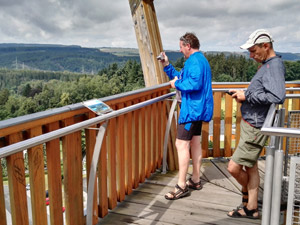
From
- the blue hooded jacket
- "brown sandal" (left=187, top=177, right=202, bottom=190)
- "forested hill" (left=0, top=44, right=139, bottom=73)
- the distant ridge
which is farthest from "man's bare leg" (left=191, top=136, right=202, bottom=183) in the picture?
"forested hill" (left=0, top=44, right=139, bottom=73)

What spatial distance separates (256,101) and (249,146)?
383 millimetres

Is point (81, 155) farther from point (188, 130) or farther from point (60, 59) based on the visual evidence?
point (60, 59)

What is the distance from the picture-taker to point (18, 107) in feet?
193

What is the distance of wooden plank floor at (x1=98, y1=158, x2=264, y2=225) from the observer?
255 cm

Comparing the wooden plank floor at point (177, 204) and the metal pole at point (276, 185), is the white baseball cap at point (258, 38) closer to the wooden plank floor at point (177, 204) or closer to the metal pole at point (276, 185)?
the metal pole at point (276, 185)

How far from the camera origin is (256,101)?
2098 millimetres

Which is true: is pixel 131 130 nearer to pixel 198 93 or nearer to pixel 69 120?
pixel 198 93

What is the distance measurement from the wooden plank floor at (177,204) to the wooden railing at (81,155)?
11 centimetres

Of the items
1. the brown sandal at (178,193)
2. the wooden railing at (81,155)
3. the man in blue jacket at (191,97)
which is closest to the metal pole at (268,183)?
the wooden railing at (81,155)

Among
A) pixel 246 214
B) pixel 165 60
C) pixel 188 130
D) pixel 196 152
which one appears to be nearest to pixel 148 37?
pixel 165 60

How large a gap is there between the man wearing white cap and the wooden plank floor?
33 cm

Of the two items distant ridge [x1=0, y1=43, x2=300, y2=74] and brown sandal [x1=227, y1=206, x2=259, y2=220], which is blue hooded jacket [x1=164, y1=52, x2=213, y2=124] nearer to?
brown sandal [x1=227, y1=206, x2=259, y2=220]

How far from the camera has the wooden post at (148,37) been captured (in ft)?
11.2

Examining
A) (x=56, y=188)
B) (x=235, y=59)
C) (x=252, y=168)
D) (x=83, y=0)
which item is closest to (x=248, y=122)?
(x=252, y=168)
